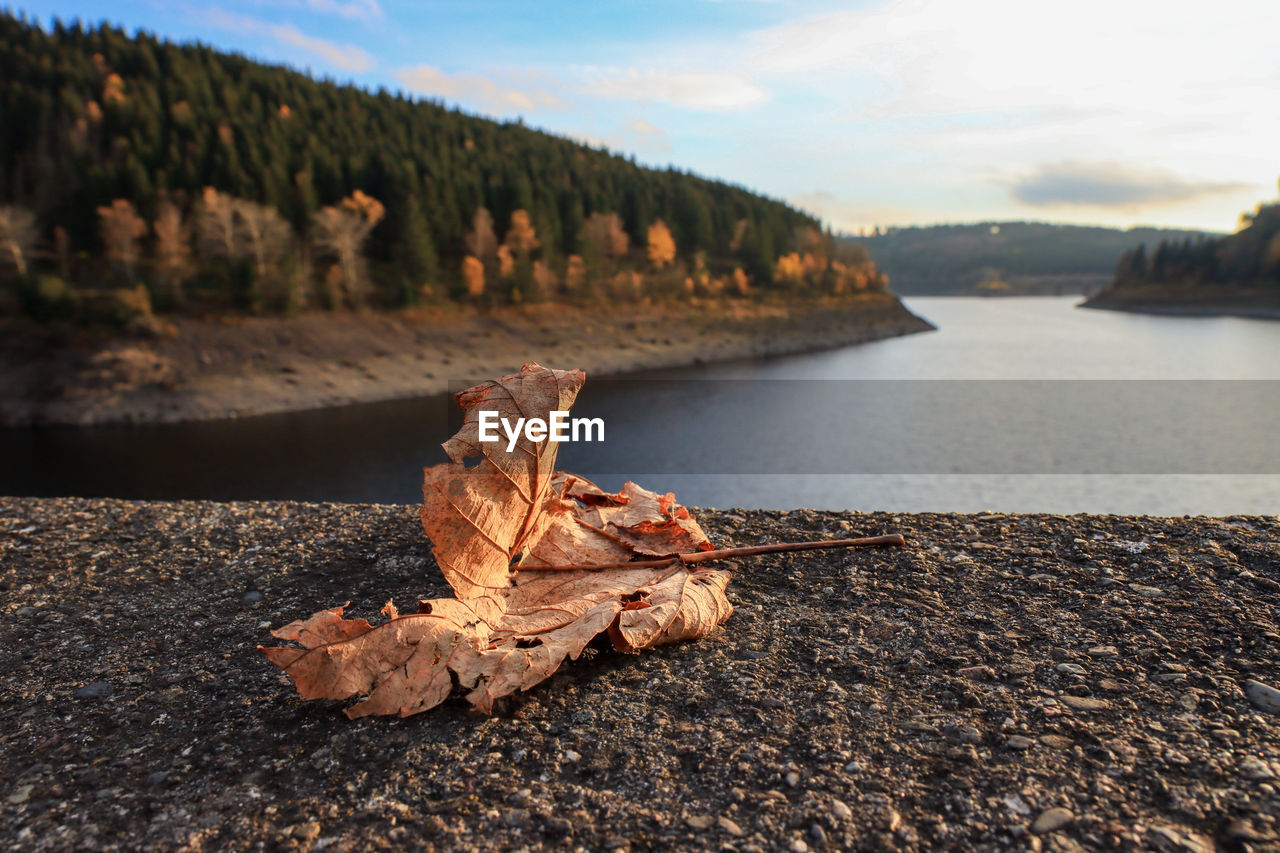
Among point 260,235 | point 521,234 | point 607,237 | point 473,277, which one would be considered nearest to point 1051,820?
point 260,235

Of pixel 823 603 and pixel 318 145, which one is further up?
pixel 318 145

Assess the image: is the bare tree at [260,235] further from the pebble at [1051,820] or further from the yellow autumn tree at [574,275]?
the pebble at [1051,820]

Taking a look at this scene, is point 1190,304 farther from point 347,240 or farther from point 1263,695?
point 1263,695

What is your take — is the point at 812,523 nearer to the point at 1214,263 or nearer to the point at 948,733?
the point at 948,733

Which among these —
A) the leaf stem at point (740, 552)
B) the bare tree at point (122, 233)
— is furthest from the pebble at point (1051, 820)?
the bare tree at point (122, 233)

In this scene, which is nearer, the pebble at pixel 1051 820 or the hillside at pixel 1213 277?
the pebble at pixel 1051 820

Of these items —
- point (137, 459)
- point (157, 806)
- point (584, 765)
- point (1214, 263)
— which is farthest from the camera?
point (1214, 263)

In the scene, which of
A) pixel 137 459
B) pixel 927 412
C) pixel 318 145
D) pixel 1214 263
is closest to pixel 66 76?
pixel 318 145
